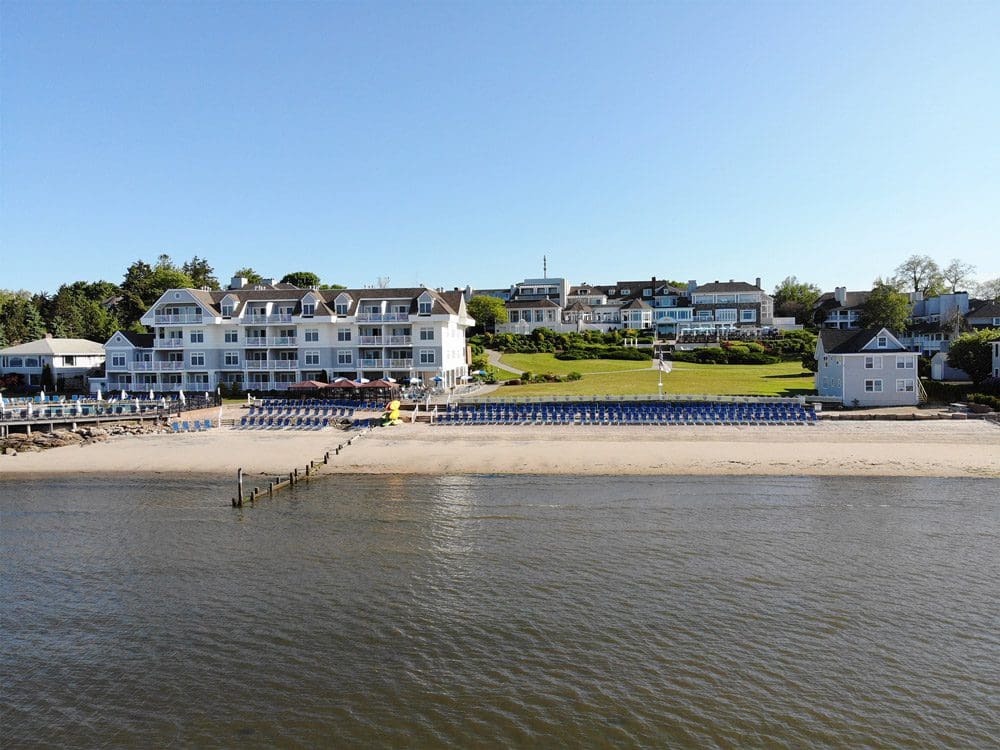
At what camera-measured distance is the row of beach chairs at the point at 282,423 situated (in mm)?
44312

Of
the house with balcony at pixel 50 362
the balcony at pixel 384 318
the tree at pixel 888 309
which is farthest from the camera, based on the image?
the tree at pixel 888 309

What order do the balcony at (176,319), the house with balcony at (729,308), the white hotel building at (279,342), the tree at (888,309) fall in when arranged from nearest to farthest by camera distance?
1. the white hotel building at (279,342)
2. the balcony at (176,319)
3. the tree at (888,309)
4. the house with balcony at (729,308)

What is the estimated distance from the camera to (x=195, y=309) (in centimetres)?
5906

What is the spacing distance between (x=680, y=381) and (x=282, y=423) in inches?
1214

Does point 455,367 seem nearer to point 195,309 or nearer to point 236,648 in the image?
point 195,309

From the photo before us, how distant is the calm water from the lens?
1305cm

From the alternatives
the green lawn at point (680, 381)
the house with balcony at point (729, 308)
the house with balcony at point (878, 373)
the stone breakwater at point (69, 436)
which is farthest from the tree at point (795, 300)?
the stone breakwater at point (69, 436)

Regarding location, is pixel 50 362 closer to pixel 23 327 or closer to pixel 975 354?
pixel 23 327

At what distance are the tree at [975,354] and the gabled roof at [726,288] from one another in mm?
51509

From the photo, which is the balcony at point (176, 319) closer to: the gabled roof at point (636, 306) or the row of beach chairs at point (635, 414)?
the row of beach chairs at point (635, 414)

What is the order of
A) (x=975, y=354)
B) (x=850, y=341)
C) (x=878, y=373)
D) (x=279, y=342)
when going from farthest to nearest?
(x=279, y=342), (x=975, y=354), (x=850, y=341), (x=878, y=373)

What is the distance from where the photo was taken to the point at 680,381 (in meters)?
57.9

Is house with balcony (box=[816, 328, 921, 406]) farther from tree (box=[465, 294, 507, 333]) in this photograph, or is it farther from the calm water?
tree (box=[465, 294, 507, 333])

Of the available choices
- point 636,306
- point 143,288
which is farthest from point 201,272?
point 636,306
